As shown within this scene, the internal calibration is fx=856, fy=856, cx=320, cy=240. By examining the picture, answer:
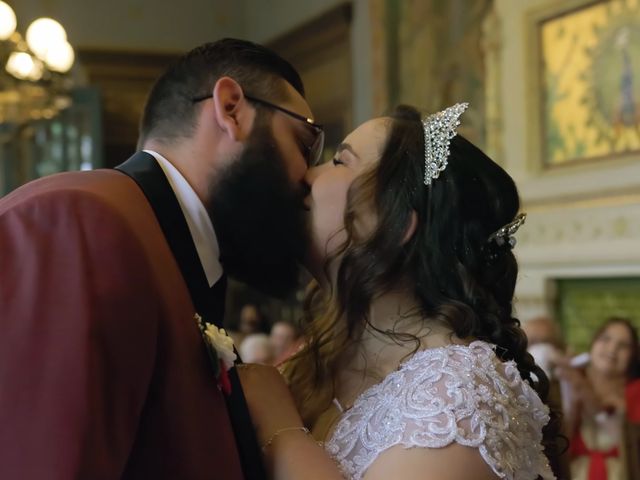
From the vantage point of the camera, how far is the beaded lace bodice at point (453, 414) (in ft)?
5.69

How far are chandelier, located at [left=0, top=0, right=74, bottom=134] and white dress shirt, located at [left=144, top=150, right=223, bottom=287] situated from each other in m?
5.16

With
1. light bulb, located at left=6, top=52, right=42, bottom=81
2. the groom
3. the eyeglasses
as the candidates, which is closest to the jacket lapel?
the groom

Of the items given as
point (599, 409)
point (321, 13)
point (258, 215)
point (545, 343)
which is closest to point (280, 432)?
point (258, 215)

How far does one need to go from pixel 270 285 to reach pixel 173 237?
479mm

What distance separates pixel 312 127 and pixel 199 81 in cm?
30

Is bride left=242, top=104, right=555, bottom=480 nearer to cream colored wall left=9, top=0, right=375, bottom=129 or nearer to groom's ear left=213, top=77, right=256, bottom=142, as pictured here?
groom's ear left=213, top=77, right=256, bottom=142

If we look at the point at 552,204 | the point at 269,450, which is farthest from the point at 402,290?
the point at 552,204

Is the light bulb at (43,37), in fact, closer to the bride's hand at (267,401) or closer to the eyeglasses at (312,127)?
the eyeglasses at (312,127)

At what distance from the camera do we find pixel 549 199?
7145 mm

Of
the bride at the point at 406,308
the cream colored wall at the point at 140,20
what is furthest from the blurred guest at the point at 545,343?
the cream colored wall at the point at 140,20

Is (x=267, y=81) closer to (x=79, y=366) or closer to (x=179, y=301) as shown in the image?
(x=179, y=301)

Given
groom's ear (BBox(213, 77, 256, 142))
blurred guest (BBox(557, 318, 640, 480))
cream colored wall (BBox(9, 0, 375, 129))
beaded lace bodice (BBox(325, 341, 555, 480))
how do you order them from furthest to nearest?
cream colored wall (BBox(9, 0, 375, 129)), blurred guest (BBox(557, 318, 640, 480)), groom's ear (BBox(213, 77, 256, 142)), beaded lace bodice (BBox(325, 341, 555, 480))

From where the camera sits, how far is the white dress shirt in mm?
1741

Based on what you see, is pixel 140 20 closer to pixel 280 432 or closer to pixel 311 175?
pixel 311 175
